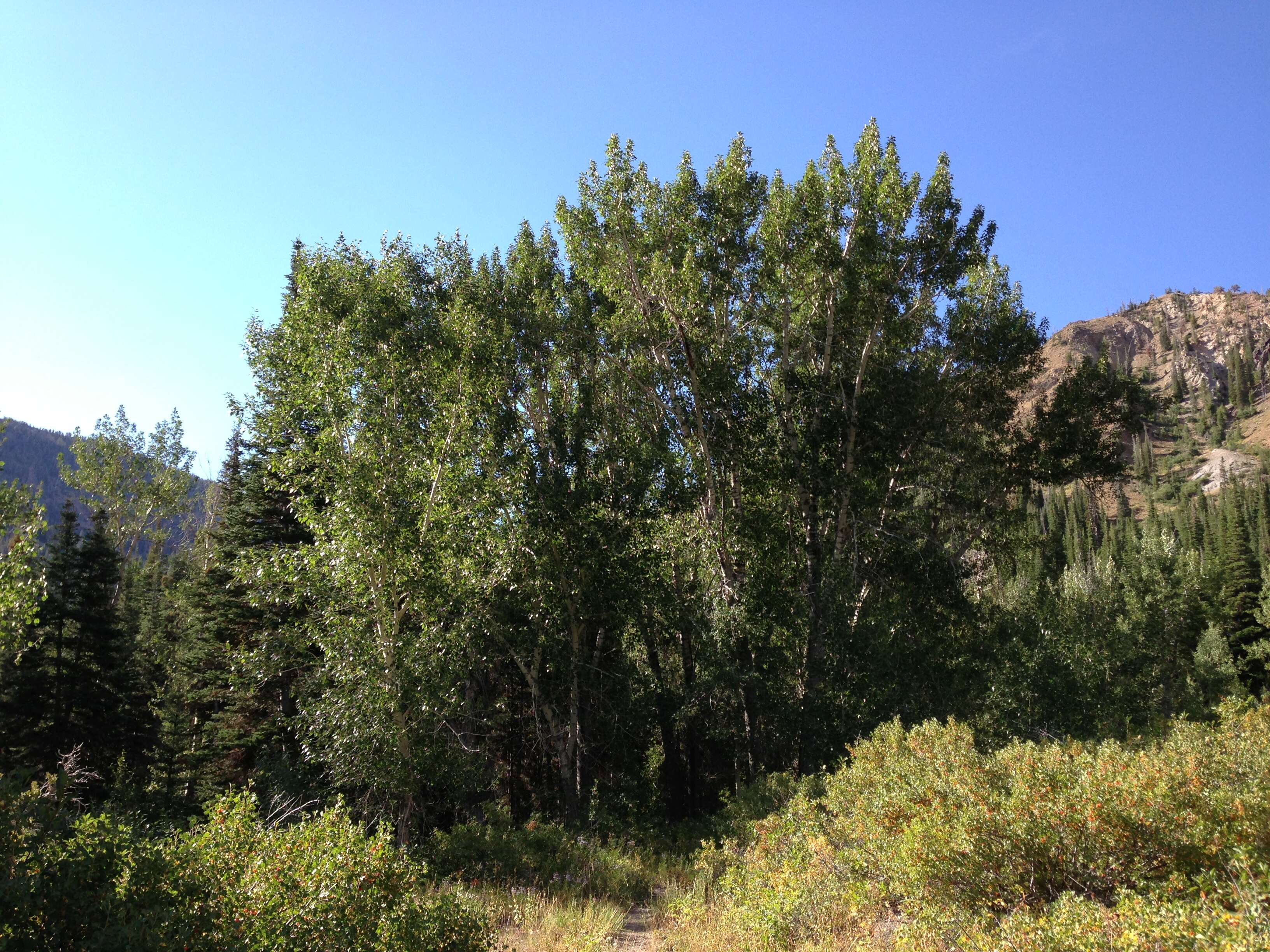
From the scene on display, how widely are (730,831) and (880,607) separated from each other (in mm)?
6459

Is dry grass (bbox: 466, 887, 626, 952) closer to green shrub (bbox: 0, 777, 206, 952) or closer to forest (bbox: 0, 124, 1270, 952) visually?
forest (bbox: 0, 124, 1270, 952)

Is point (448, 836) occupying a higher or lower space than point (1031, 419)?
lower

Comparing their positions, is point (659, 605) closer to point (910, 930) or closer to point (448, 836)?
point (448, 836)

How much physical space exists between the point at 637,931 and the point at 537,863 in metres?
2.63

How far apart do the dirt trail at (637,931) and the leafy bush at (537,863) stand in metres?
0.44

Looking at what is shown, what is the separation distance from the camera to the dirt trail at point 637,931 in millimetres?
7797

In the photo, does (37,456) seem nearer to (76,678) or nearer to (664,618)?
(76,678)

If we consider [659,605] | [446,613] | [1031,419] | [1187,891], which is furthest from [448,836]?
[1031,419]

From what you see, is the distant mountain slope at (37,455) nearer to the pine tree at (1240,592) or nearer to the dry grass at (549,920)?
the dry grass at (549,920)

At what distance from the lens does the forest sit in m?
6.00

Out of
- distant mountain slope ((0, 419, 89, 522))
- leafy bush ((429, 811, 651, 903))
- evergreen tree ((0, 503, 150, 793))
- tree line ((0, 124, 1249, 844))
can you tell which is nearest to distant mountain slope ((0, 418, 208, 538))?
distant mountain slope ((0, 419, 89, 522))

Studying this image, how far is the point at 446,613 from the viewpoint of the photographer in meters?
13.0

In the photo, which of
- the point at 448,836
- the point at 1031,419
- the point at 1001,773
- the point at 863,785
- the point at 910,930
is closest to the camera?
the point at 910,930

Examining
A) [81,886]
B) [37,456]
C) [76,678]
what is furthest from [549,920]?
[37,456]
